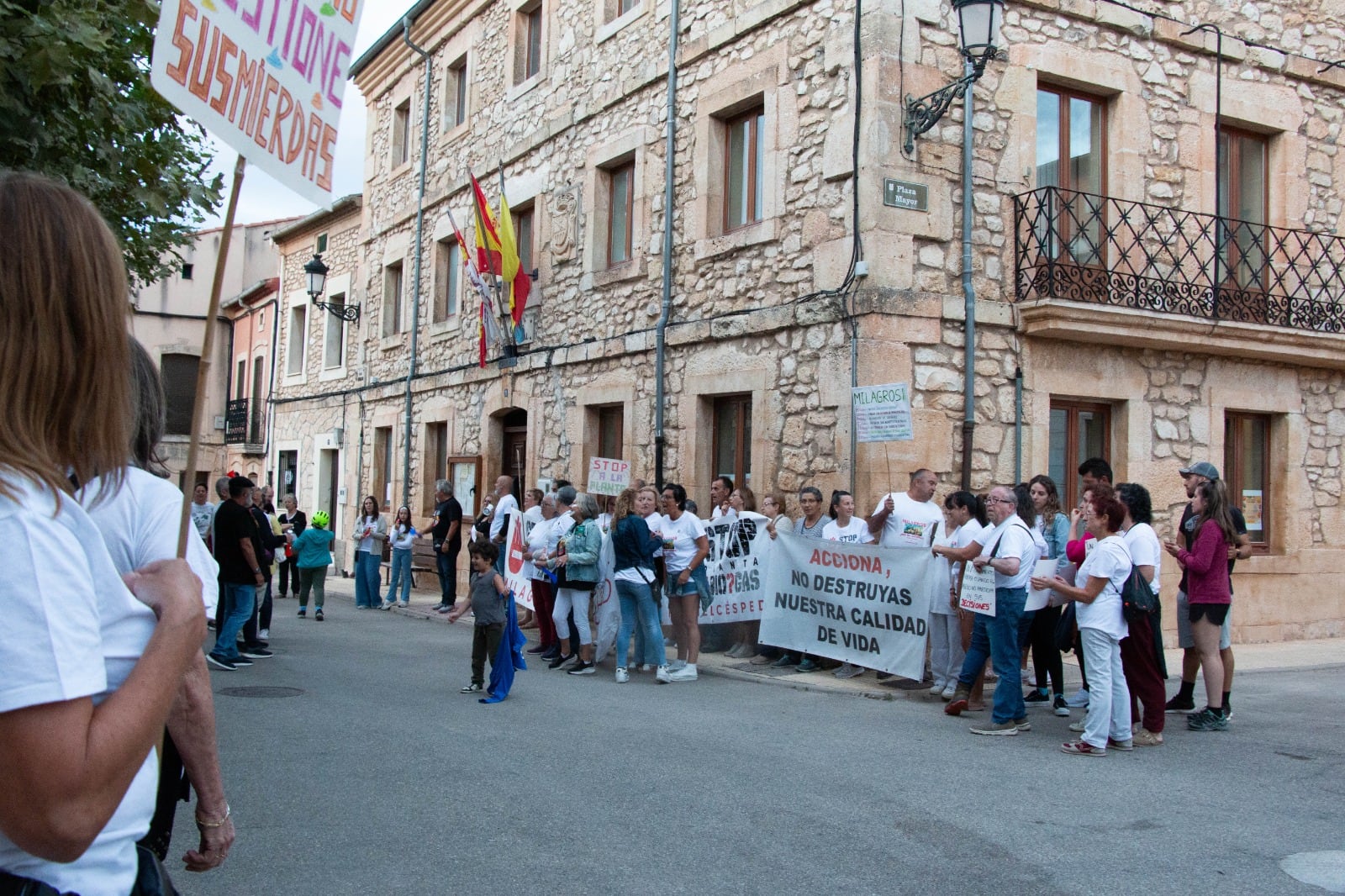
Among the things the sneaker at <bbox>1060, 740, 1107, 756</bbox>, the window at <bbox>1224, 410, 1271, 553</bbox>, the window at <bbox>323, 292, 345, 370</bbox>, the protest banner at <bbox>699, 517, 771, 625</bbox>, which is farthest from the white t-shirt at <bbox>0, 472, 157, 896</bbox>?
the window at <bbox>323, 292, 345, 370</bbox>

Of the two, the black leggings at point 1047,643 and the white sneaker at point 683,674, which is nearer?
the black leggings at point 1047,643

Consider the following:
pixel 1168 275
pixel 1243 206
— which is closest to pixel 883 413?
pixel 1168 275

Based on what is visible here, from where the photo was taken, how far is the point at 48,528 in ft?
4.39

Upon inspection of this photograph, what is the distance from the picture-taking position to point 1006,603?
24.7 ft

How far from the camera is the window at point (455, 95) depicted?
1997 centimetres

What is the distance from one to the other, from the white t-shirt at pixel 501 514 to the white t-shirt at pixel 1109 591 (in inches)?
295

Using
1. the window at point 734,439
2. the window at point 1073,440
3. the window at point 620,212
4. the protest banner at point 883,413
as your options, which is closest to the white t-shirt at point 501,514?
the window at point 734,439

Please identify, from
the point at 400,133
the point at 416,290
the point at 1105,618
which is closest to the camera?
the point at 1105,618

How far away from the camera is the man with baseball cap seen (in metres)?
7.91

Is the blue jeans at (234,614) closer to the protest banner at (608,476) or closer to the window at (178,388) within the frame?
the protest banner at (608,476)

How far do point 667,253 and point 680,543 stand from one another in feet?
14.7

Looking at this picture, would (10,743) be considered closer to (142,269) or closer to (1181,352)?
(142,269)

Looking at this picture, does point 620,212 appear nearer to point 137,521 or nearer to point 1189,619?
point 1189,619

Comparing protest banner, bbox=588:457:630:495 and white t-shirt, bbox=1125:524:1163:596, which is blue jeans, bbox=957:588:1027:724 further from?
protest banner, bbox=588:457:630:495
